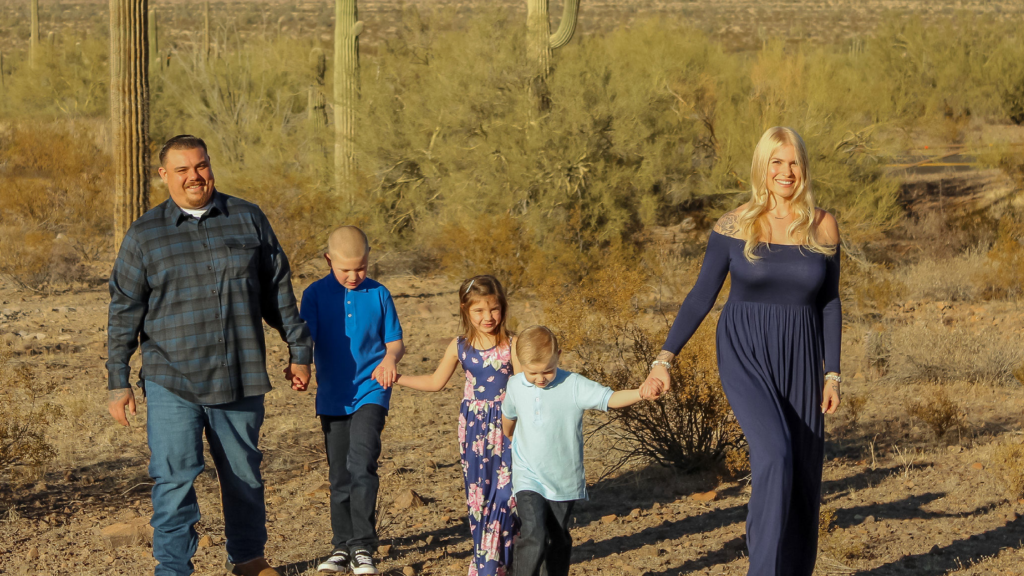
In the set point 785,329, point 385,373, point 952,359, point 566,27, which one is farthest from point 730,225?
point 566,27

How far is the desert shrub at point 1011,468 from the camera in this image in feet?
17.5

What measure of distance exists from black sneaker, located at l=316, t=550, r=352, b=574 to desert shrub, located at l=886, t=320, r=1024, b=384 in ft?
18.0

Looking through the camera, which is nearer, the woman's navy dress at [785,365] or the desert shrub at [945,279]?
the woman's navy dress at [785,365]

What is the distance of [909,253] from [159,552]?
1239 centimetres

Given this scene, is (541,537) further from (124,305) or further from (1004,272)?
(1004,272)

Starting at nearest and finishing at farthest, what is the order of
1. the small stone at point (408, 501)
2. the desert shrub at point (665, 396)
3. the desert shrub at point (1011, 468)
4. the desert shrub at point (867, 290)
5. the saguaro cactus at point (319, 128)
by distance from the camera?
the desert shrub at point (1011, 468), the small stone at point (408, 501), the desert shrub at point (665, 396), the desert shrub at point (867, 290), the saguaro cactus at point (319, 128)

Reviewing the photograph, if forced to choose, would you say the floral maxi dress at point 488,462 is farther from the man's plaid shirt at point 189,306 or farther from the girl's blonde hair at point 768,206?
the girl's blonde hair at point 768,206

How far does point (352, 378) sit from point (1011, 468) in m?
3.61

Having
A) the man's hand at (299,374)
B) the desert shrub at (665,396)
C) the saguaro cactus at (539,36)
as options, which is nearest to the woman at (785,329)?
the man's hand at (299,374)

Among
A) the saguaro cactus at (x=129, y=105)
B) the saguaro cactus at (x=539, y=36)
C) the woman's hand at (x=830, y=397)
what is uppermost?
the saguaro cactus at (x=539, y=36)

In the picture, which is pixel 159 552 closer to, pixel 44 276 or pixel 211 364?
pixel 211 364

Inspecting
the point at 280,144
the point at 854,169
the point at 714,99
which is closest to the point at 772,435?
the point at 854,169

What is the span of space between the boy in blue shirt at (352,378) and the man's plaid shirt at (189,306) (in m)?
0.40

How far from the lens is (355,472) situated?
414 cm
